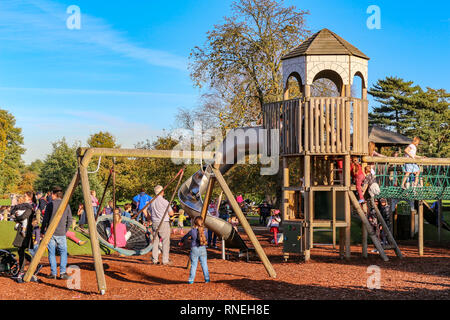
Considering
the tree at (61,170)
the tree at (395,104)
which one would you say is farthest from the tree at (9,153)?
the tree at (395,104)

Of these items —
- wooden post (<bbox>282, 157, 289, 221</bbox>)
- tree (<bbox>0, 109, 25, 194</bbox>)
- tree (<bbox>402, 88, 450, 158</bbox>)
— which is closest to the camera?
wooden post (<bbox>282, 157, 289, 221</bbox>)

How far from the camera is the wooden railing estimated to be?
1432cm

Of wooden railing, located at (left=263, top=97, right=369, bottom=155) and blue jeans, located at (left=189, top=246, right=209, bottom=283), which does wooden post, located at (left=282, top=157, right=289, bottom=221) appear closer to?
wooden railing, located at (left=263, top=97, right=369, bottom=155)

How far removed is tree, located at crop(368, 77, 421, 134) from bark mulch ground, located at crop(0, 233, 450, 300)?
47.8 m

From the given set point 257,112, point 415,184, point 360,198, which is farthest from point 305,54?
point 257,112

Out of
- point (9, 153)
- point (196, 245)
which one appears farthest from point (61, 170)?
point (9, 153)

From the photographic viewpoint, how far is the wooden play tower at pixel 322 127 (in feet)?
47.1

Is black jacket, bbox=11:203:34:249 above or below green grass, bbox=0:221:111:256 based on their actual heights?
above

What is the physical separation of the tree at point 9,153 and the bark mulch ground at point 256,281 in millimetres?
53705

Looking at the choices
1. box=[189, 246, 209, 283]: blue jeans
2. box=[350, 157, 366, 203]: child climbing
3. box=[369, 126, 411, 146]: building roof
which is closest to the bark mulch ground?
box=[189, 246, 209, 283]: blue jeans

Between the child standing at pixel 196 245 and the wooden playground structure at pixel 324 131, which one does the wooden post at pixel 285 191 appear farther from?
the child standing at pixel 196 245

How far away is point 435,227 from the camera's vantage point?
2175cm

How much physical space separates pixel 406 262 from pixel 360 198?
2160 millimetres

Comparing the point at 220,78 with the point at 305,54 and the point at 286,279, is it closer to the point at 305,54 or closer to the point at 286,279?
the point at 305,54
